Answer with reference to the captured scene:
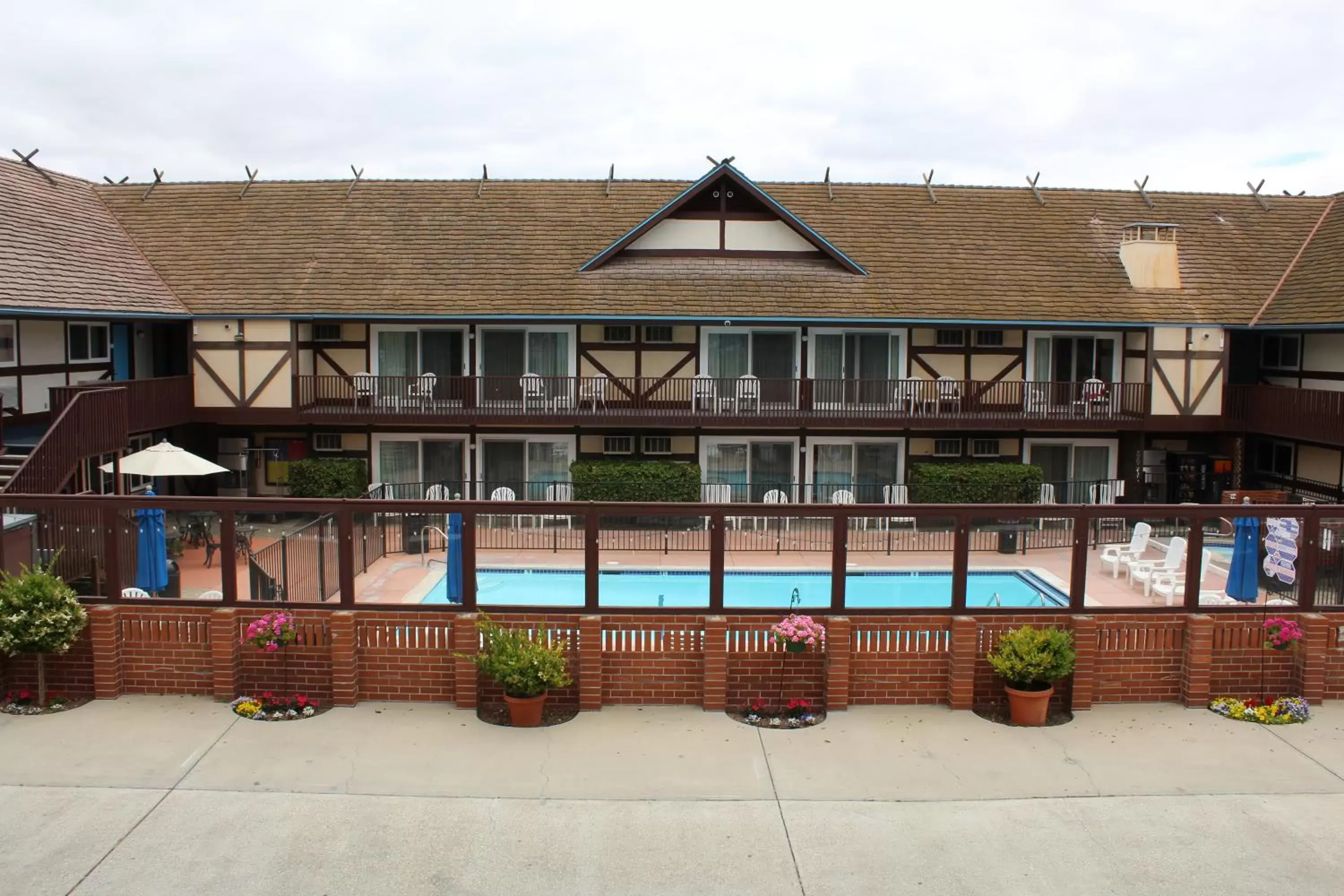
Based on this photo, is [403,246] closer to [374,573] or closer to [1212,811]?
[374,573]

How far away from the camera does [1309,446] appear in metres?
21.9

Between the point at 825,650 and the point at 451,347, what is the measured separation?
49.3ft

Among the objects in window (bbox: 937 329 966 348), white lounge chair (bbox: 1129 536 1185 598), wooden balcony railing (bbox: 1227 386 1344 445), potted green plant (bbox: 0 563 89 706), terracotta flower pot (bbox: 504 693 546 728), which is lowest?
terracotta flower pot (bbox: 504 693 546 728)

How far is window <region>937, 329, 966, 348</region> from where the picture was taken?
77.7 ft

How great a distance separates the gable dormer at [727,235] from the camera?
915 inches

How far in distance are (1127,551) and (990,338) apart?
12606mm

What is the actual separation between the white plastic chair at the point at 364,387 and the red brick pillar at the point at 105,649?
11798 mm

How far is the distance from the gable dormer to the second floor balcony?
291cm

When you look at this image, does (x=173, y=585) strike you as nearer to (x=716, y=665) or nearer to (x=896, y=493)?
(x=716, y=665)

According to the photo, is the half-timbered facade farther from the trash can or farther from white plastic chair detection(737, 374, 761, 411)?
the trash can

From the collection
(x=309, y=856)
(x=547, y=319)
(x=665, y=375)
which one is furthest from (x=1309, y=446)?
(x=309, y=856)

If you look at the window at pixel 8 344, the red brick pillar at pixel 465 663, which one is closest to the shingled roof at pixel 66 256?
the window at pixel 8 344

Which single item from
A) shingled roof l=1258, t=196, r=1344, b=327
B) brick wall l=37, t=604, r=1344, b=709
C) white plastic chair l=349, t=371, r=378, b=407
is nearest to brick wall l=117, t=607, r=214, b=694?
brick wall l=37, t=604, r=1344, b=709

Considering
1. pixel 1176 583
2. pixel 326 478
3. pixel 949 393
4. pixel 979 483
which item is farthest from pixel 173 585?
pixel 949 393
